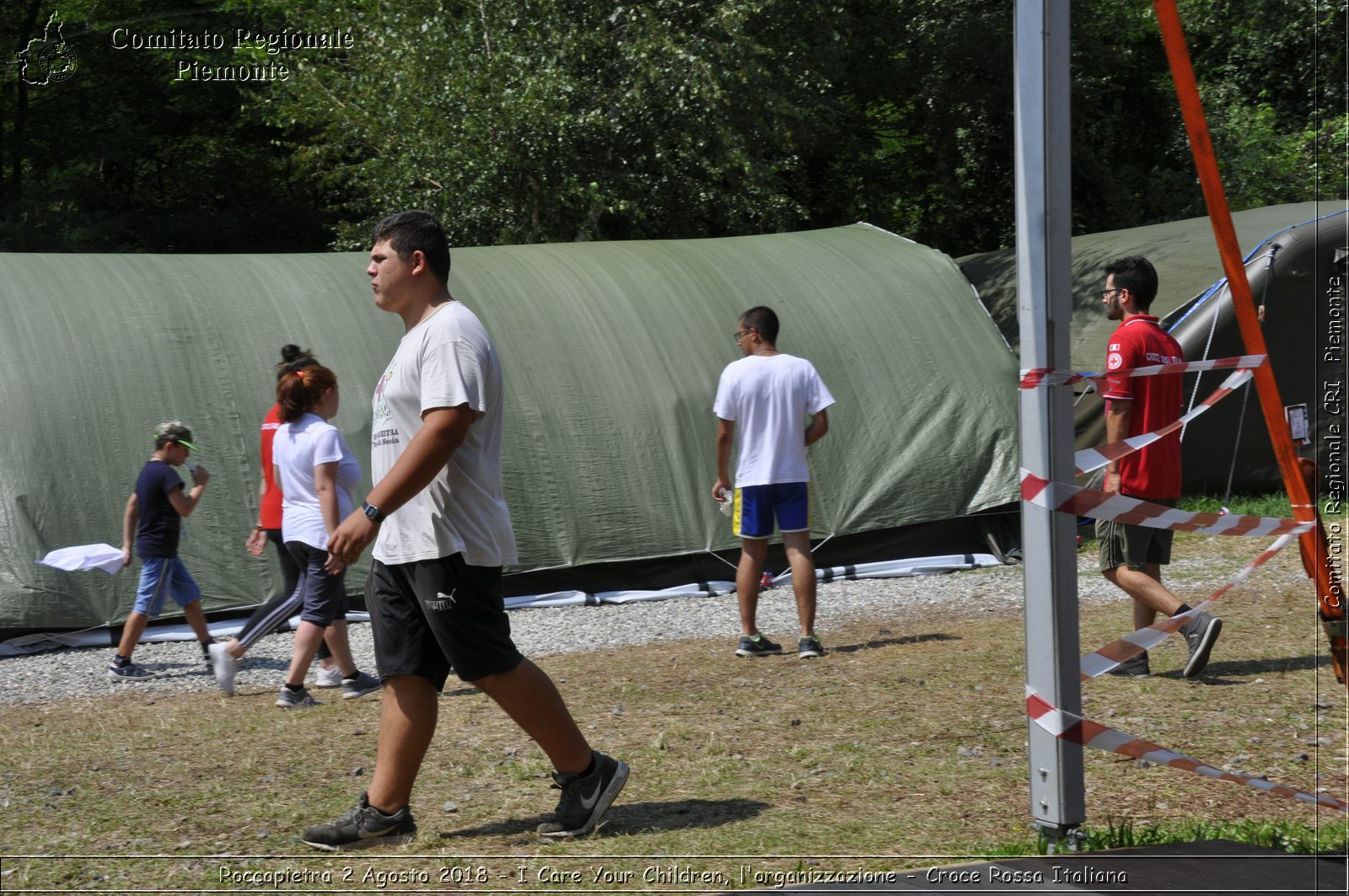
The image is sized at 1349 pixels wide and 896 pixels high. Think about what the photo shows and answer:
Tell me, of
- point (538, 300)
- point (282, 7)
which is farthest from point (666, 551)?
point (282, 7)

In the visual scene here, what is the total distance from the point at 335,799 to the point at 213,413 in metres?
4.95

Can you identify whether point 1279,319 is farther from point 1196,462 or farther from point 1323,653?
point 1323,653

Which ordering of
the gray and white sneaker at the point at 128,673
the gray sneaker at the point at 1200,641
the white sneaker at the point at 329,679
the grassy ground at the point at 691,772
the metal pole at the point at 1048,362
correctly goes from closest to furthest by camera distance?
1. the metal pole at the point at 1048,362
2. the grassy ground at the point at 691,772
3. the gray sneaker at the point at 1200,641
4. the white sneaker at the point at 329,679
5. the gray and white sneaker at the point at 128,673

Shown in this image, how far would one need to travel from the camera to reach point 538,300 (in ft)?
34.6

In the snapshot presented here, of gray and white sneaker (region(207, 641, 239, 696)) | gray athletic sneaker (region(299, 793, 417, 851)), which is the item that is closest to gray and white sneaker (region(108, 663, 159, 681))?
gray and white sneaker (region(207, 641, 239, 696))

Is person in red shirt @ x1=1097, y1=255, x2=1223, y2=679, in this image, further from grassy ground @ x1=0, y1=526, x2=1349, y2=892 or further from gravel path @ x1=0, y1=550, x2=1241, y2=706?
Answer: gravel path @ x1=0, y1=550, x2=1241, y2=706

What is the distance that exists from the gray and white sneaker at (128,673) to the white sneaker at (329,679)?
3.69 ft

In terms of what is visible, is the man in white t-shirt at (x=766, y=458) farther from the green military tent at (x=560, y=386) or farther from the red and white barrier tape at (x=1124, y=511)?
the red and white barrier tape at (x=1124, y=511)

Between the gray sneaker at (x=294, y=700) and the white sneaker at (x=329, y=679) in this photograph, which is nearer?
the gray sneaker at (x=294, y=700)

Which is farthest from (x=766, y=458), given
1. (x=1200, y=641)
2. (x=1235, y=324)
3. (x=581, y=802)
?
(x=1235, y=324)

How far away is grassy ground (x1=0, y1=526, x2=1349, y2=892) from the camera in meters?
3.90

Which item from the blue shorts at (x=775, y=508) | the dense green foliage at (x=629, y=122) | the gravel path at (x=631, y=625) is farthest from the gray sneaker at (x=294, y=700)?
the dense green foliage at (x=629, y=122)

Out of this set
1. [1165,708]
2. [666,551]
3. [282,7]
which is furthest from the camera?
[282,7]

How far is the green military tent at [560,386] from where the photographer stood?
853 centimetres
